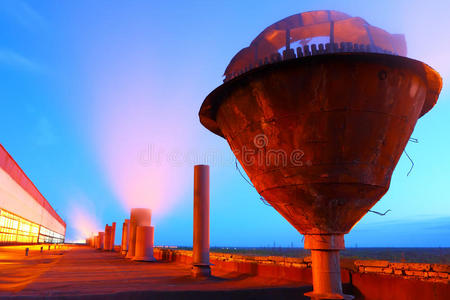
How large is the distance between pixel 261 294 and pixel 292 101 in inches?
233

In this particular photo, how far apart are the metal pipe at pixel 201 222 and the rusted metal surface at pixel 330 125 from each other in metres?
6.43

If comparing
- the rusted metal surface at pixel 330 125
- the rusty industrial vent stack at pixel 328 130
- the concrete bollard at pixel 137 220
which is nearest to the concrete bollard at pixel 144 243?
the concrete bollard at pixel 137 220

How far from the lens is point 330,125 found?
19.8ft

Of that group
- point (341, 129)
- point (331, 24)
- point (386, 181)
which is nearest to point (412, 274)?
point (386, 181)

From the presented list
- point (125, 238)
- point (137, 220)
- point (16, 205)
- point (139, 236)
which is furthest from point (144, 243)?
point (16, 205)

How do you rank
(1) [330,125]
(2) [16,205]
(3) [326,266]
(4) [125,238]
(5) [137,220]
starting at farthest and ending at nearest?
(2) [16,205] → (4) [125,238] → (5) [137,220] → (3) [326,266] → (1) [330,125]

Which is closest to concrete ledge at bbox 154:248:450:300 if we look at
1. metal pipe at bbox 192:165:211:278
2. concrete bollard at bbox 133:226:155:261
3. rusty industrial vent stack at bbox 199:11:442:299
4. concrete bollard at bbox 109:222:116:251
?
rusty industrial vent stack at bbox 199:11:442:299

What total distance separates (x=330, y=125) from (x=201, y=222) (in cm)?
826

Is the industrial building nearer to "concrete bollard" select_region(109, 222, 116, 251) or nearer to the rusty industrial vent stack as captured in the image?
"concrete bollard" select_region(109, 222, 116, 251)

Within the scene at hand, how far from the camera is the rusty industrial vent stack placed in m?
5.96

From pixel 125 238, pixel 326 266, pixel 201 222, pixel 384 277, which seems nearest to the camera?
pixel 326 266

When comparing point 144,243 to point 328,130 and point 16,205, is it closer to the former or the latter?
point 328,130

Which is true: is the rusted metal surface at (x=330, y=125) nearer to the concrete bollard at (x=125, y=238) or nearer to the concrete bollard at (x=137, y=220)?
the concrete bollard at (x=137, y=220)

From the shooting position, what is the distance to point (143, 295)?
28.9 ft
